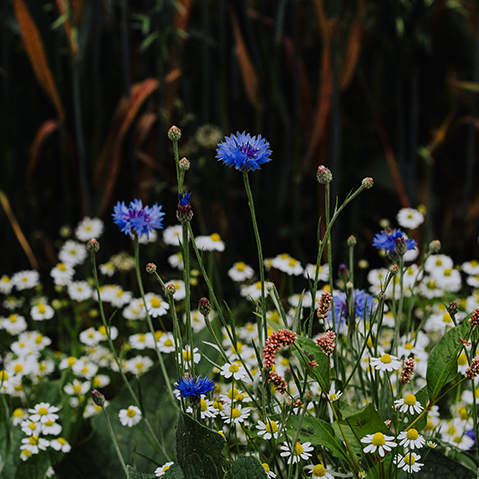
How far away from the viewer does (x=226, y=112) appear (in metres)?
1.32

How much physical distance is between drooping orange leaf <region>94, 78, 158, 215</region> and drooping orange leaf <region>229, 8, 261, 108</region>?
0.63ft

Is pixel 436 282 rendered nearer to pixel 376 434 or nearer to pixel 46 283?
pixel 376 434

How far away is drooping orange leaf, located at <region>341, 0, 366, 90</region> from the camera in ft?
3.99

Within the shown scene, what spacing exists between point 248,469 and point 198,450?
49 mm

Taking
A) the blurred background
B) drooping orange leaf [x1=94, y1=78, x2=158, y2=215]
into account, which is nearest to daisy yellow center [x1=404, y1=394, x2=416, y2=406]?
the blurred background

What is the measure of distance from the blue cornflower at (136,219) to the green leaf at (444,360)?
0.85 ft

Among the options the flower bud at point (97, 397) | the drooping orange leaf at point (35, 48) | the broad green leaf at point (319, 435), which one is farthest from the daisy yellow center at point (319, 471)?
the drooping orange leaf at point (35, 48)

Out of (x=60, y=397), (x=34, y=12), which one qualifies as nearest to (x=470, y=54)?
(x=34, y=12)

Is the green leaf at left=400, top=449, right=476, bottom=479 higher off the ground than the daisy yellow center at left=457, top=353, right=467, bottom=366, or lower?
lower

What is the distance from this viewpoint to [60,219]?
1.41m

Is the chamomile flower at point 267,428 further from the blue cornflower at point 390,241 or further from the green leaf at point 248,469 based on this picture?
the blue cornflower at point 390,241

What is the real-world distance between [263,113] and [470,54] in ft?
2.20

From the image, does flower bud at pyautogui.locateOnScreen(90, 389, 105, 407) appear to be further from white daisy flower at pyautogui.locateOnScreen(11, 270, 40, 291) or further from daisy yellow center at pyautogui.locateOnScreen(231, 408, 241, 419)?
white daisy flower at pyautogui.locateOnScreen(11, 270, 40, 291)

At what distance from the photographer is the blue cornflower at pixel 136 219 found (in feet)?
1.64
